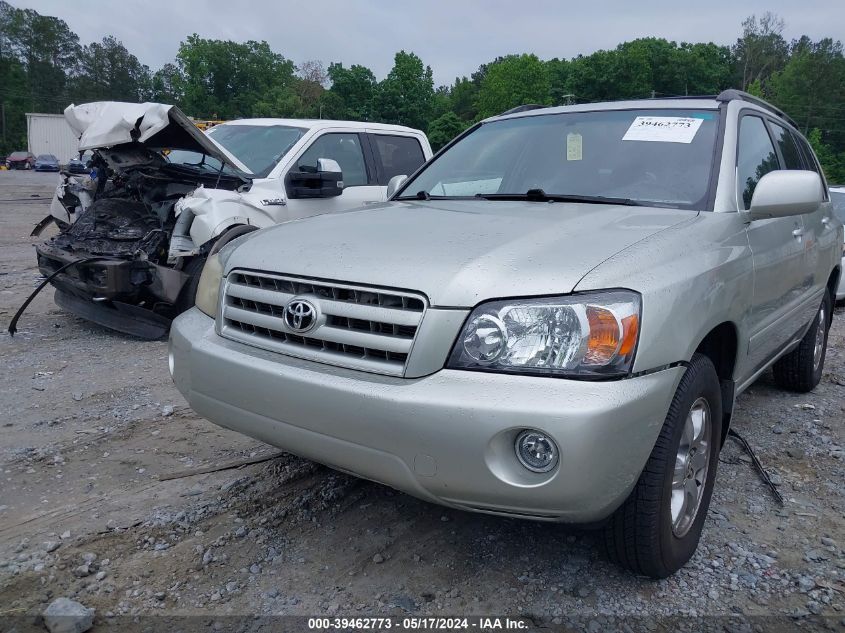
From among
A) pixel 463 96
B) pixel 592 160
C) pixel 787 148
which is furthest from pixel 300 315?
pixel 463 96

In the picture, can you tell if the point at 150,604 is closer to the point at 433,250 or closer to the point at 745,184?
the point at 433,250

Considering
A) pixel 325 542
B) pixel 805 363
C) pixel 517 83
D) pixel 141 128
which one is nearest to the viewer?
pixel 325 542

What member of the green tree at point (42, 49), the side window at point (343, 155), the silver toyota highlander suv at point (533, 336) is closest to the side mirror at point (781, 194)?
the silver toyota highlander suv at point (533, 336)

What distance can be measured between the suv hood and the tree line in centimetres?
5549

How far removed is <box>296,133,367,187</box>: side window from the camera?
22.1 feet

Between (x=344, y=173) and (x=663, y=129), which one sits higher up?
(x=663, y=129)

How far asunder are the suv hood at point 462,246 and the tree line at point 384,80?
55.5 meters

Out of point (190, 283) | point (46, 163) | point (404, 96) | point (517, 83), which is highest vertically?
point (517, 83)

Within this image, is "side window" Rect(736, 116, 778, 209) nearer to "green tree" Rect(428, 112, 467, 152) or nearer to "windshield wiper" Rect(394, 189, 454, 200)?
"windshield wiper" Rect(394, 189, 454, 200)

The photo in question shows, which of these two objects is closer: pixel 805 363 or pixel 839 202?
pixel 805 363

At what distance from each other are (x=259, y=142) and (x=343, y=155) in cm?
83

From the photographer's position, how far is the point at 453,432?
2.02 meters

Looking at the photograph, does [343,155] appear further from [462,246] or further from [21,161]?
[21,161]

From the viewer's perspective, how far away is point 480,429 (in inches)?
78.4
